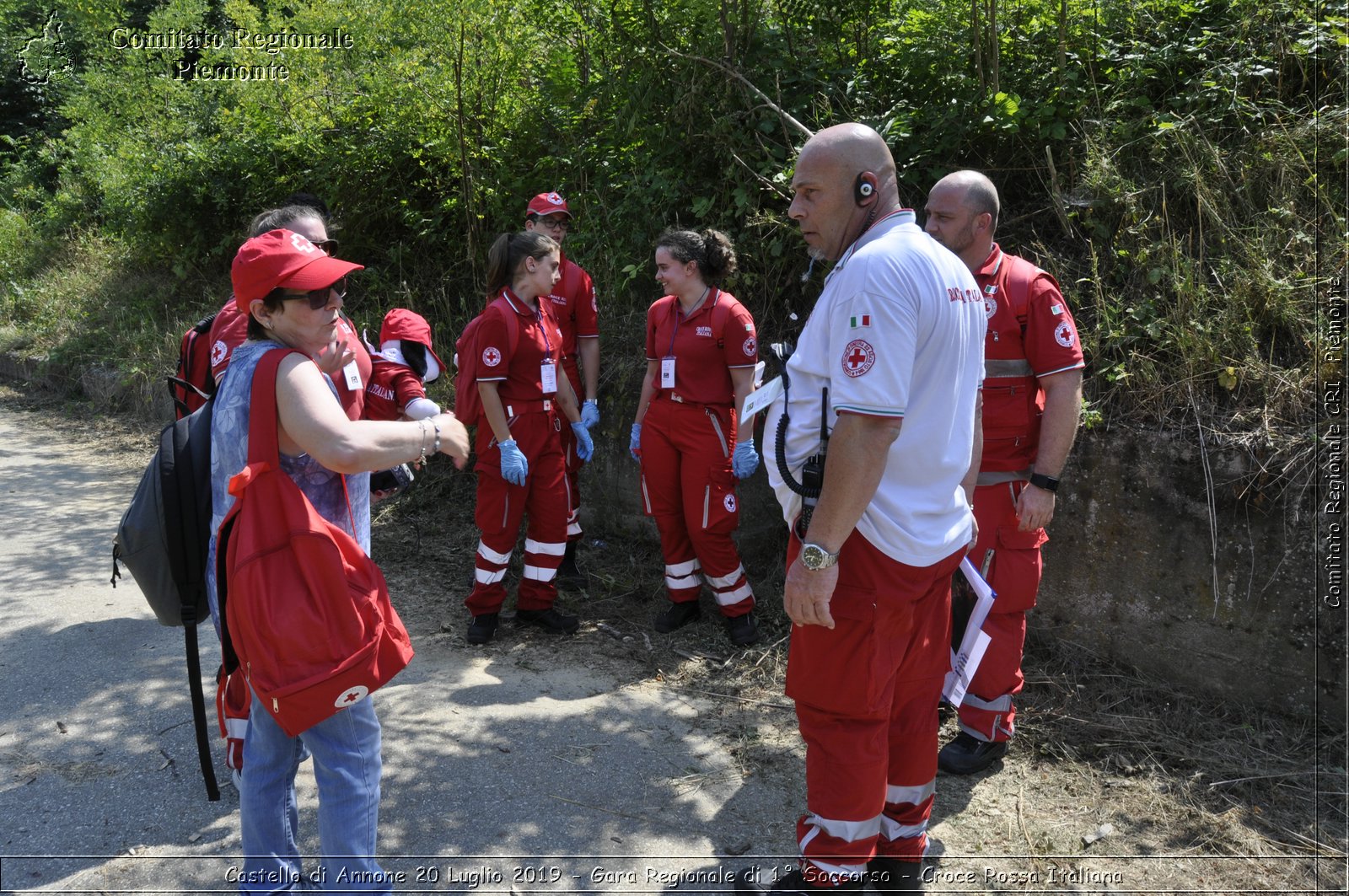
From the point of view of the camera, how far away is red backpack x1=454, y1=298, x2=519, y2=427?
4.91 m

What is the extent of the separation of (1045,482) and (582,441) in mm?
2775

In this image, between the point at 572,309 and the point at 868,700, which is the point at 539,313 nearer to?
the point at 572,309

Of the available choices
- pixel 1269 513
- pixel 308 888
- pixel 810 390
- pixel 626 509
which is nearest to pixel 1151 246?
pixel 1269 513

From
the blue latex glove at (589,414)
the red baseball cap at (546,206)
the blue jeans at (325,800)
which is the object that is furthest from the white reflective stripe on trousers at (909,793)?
the red baseball cap at (546,206)

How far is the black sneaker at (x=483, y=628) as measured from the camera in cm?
502

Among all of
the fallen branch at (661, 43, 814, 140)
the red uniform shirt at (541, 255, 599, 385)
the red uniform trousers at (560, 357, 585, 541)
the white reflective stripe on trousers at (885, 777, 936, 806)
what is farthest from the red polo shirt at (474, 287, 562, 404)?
the white reflective stripe on trousers at (885, 777, 936, 806)

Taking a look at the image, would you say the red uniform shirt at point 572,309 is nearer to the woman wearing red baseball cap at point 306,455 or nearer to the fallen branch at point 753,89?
the fallen branch at point 753,89

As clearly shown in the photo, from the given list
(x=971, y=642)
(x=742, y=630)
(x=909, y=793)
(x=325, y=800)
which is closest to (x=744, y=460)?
(x=742, y=630)

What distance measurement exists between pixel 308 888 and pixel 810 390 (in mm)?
2072

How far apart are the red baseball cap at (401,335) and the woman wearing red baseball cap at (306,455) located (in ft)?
5.90

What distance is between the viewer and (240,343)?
3.55m

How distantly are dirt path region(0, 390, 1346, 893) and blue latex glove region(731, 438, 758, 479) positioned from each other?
0.79m

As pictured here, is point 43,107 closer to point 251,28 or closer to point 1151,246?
point 251,28

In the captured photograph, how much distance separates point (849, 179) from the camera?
269cm
